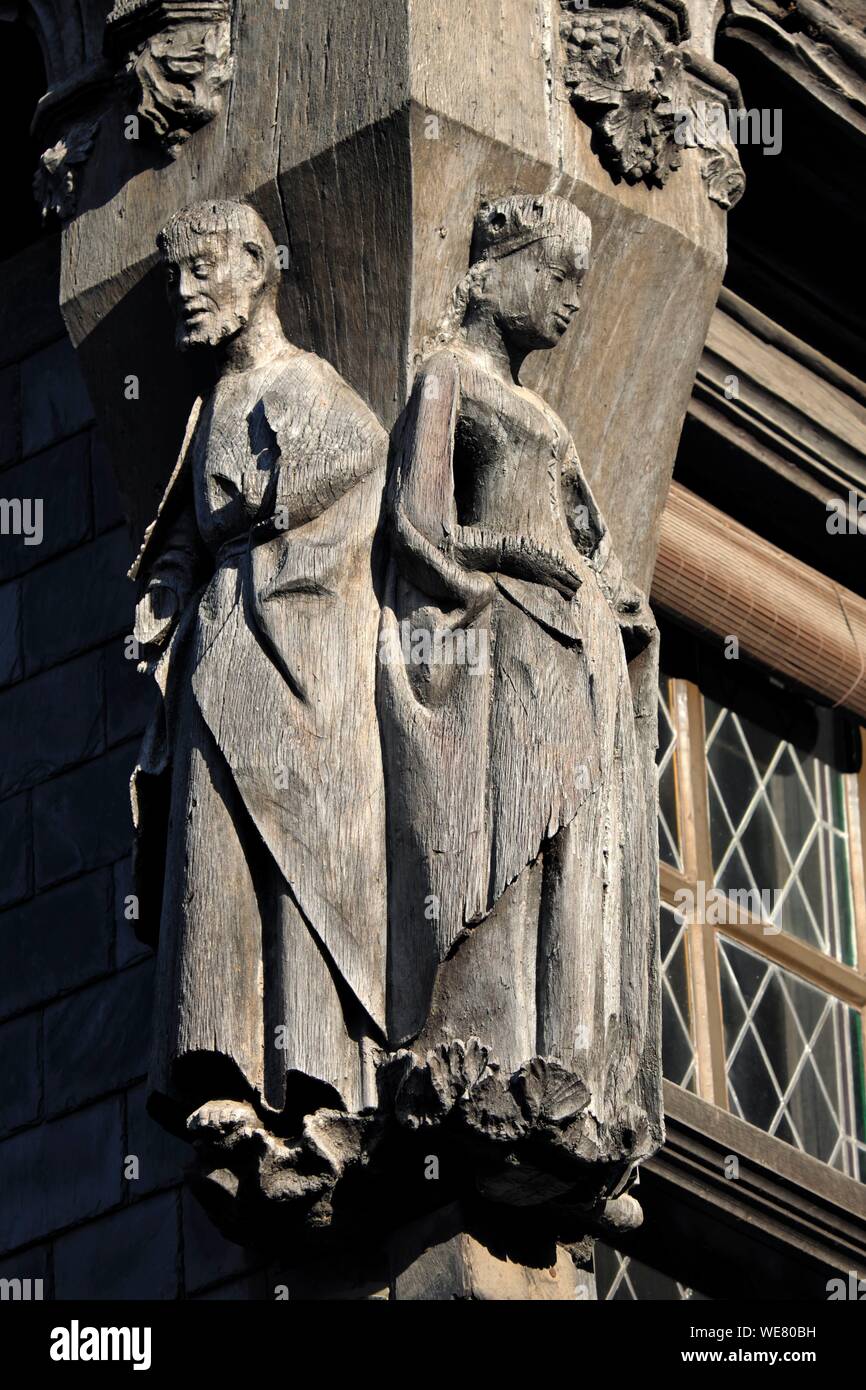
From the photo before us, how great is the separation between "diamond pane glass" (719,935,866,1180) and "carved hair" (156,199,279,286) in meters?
2.28

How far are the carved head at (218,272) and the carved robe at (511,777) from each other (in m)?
0.38

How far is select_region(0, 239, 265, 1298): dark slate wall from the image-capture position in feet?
23.4

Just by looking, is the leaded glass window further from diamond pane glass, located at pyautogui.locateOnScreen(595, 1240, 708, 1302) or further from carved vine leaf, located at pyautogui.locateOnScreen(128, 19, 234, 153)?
carved vine leaf, located at pyautogui.locateOnScreen(128, 19, 234, 153)

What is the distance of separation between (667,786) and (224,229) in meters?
2.12

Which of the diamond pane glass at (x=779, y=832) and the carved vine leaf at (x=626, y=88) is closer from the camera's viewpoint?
the carved vine leaf at (x=626, y=88)

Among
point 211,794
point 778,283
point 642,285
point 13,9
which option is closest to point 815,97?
point 778,283

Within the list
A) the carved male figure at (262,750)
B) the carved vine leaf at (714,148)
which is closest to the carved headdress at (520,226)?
the carved male figure at (262,750)

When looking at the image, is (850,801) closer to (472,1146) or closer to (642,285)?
(642,285)

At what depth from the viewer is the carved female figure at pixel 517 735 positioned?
626cm

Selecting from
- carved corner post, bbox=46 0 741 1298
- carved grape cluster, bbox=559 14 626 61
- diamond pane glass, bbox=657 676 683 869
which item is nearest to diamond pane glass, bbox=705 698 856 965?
diamond pane glass, bbox=657 676 683 869

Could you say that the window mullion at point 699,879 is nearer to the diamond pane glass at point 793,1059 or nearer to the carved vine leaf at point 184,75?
the diamond pane glass at point 793,1059

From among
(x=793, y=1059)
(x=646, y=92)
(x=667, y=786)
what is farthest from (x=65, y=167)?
(x=793, y=1059)

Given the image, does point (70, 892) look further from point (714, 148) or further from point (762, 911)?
point (714, 148)
